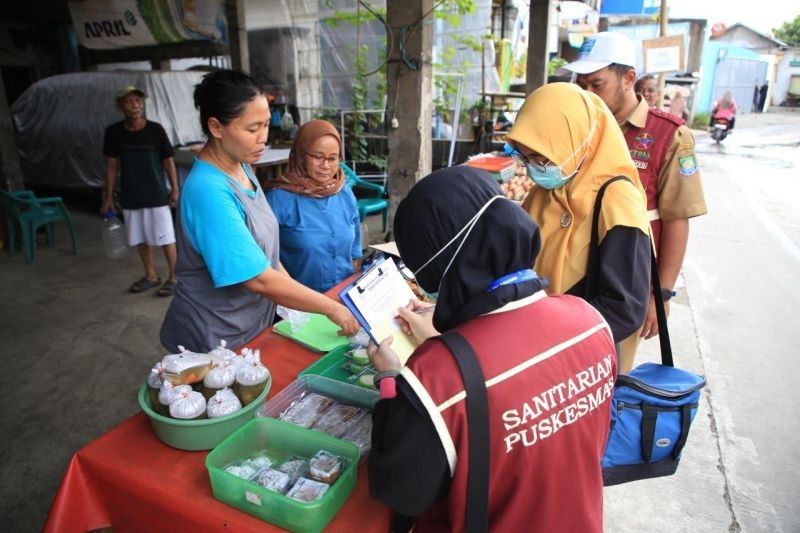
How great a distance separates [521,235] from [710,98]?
30.5 metres

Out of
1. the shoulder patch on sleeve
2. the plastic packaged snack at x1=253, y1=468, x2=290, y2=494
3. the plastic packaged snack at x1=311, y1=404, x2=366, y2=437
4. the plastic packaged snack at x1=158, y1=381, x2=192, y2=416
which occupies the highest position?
the shoulder patch on sleeve

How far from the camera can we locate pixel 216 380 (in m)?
1.33

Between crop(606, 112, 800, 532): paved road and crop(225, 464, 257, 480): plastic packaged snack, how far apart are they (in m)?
1.95

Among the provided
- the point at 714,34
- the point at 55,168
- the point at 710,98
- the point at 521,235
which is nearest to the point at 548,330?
the point at 521,235

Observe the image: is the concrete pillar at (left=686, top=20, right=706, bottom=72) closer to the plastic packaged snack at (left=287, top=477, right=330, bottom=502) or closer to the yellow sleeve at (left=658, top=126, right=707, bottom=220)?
the yellow sleeve at (left=658, top=126, right=707, bottom=220)

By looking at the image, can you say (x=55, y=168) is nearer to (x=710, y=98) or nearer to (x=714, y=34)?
(x=710, y=98)

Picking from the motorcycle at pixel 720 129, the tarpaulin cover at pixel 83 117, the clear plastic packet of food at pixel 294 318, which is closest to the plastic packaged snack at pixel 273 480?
the clear plastic packet of food at pixel 294 318

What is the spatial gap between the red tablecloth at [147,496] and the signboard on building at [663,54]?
7.52 m

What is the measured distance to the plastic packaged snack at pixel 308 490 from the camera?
1077 millimetres

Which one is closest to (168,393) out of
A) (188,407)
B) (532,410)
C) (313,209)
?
(188,407)

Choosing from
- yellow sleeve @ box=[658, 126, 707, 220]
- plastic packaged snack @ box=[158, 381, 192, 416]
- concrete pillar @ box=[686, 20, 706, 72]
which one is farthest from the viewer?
concrete pillar @ box=[686, 20, 706, 72]

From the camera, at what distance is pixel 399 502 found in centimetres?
96

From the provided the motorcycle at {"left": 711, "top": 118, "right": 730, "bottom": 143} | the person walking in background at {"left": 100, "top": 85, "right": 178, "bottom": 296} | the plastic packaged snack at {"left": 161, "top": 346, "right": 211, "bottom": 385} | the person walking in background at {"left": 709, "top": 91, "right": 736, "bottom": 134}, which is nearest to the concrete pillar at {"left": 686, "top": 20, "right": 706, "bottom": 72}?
the person walking in background at {"left": 709, "top": 91, "right": 736, "bottom": 134}

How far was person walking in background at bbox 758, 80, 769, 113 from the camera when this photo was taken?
90.8 ft
